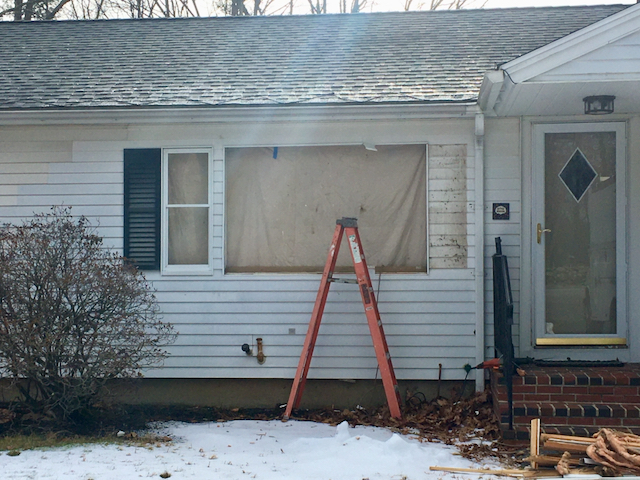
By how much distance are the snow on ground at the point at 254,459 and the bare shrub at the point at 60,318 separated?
0.59 metres

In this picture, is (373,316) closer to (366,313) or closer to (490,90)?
(366,313)

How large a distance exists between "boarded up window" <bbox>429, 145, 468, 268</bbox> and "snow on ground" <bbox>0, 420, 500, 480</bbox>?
1766 mm

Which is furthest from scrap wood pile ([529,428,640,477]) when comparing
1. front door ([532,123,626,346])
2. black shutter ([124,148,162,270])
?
black shutter ([124,148,162,270])

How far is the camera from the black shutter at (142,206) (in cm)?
652

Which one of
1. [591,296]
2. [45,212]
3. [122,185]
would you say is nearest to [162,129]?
[122,185]

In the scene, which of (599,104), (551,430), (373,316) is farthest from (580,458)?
(599,104)

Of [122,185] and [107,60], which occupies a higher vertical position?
[107,60]

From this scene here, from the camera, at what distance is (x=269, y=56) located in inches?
311

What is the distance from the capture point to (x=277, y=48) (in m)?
8.20

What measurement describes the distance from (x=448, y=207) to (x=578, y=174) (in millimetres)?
1221

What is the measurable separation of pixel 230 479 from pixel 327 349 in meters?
2.14

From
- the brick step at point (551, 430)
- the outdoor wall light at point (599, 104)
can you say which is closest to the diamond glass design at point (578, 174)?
the outdoor wall light at point (599, 104)

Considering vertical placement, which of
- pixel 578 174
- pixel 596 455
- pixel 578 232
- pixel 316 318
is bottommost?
pixel 596 455

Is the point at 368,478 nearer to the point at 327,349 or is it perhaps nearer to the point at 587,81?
the point at 327,349
